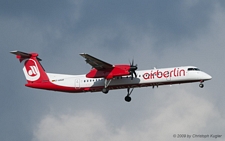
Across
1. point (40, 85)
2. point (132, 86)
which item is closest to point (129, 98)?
point (132, 86)

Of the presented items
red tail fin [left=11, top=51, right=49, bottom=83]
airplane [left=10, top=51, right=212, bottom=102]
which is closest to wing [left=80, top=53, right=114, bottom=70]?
airplane [left=10, top=51, right=212, bottom=102]

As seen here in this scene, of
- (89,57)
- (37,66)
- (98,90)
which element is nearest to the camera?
(89,57)

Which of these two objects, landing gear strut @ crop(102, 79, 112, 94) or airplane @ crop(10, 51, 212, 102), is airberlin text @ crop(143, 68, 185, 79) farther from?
landing gear strut @ crop(102, 79, 112, 94)

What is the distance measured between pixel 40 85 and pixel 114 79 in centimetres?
796

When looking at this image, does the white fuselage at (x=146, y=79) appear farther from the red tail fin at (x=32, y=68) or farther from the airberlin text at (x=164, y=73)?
the red tail fin at (x=32, y=68)

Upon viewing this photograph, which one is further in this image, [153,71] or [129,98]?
[129,98]

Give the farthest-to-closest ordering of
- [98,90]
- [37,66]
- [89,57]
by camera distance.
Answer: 1. [37,66]
2. [98,90]
3. [89,57]

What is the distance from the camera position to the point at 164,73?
38.8m

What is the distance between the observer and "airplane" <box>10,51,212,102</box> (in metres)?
38.6

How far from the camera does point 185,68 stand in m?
38.9

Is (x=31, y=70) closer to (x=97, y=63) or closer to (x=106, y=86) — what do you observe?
(x=97, y=63)

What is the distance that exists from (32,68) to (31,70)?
0.79 ft

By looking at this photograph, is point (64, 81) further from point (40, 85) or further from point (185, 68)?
point (185, 68)

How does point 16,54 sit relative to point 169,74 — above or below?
above
